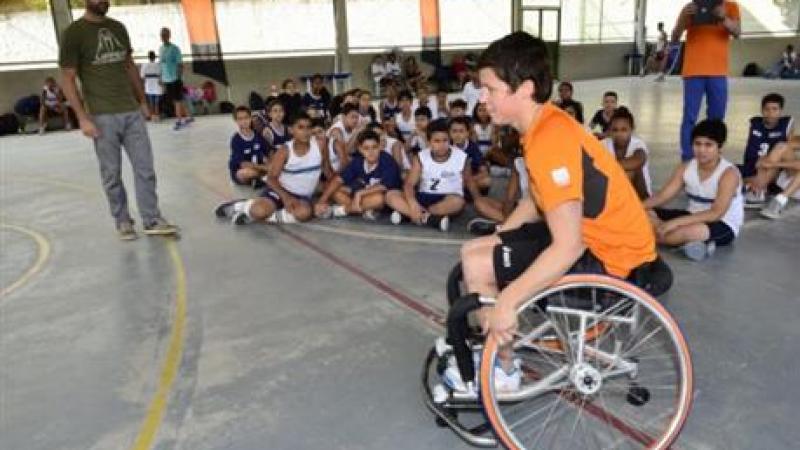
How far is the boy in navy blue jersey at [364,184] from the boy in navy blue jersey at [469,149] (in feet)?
1.91

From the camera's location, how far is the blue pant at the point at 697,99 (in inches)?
195

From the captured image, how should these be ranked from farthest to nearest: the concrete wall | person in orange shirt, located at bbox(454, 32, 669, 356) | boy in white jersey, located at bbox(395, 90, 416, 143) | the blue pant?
the concrete wall → boy in white jersey, located at bbox(395, 90, 416, 143) → the blue pant → person in orange shirt, located at bbox(454, 32, 669, 356)

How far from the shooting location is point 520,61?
1.53m

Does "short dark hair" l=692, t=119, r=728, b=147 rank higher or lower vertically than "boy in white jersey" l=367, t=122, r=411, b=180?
higher

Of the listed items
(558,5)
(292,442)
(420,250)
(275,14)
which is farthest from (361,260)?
(558,5)

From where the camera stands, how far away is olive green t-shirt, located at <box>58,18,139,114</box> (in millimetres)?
3732

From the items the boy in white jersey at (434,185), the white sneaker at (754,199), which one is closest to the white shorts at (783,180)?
the white sneaker at (754,199)

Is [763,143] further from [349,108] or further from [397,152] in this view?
[349,108]

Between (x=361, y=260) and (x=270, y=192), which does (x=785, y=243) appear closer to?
(x=361, y=260)

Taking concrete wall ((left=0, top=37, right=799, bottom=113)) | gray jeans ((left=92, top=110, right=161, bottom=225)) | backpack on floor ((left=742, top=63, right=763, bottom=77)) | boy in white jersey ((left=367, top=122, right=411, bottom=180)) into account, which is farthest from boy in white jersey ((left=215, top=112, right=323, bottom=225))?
backpack on floor ((left=742, top=63, right=763, bottom=77))

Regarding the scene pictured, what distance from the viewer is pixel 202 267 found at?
141 inches

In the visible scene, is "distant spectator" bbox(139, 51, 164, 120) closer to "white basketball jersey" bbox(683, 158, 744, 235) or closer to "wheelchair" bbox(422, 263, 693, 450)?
"white basketball jersey" bbox(683, 158, 744, 235)

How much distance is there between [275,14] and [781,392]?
1328 centimetres

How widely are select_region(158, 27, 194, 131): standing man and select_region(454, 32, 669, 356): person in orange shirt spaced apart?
967cm
